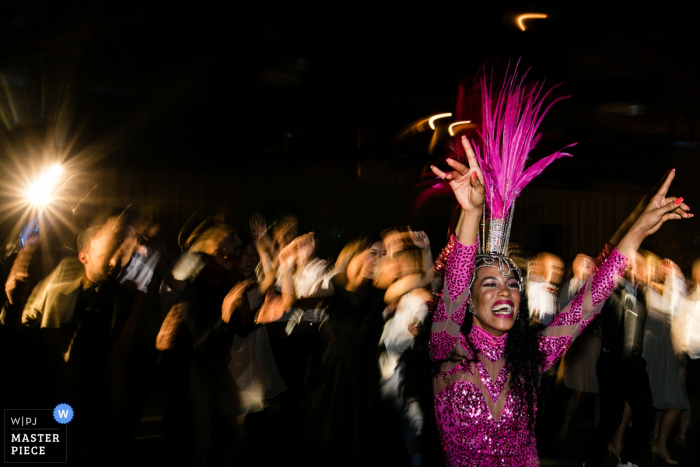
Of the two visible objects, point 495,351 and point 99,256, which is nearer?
point 495,351

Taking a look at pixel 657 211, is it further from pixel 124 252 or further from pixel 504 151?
pixel 124 252

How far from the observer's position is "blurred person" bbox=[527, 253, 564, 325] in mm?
Result: 4923

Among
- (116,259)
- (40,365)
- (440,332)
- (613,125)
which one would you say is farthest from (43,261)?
(613,125)

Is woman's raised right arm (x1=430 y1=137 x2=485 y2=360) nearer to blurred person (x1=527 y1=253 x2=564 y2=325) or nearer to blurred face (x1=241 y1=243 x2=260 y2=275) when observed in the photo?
blurred face (x1=241 y1=243 x2=260 y2=275)

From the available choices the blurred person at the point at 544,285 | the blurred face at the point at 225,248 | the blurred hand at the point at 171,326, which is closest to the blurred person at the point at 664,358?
the blurred person at the point at 544,285

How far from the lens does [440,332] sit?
2.14 metres

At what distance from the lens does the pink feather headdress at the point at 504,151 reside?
2225 millimetres

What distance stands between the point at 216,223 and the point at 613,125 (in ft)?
22.9

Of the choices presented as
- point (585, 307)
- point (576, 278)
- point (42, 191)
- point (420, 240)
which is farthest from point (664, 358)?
point (42, 191)

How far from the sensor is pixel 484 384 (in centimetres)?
215

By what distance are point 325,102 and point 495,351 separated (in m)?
7.92

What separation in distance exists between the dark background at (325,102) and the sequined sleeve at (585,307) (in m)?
3.84

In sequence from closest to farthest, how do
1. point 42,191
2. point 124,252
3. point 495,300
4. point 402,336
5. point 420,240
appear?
point 495,300 → point 402,336 → point 124,252 → point 420,240 → point 42,191

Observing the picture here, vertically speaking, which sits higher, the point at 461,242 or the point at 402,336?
the point at 461,242
